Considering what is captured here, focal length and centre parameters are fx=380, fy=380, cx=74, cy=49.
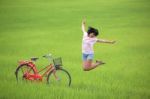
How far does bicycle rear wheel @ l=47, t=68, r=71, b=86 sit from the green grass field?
0.56 ft

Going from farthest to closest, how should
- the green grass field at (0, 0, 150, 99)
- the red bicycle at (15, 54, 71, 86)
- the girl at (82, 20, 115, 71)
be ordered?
1. the girl at (82, 20, 115, 71)
2. the red bicycle at (15, 54, 71, 86)
3. the green grass field at (0, 0, 150, 99)

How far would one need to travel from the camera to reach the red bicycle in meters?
9.02

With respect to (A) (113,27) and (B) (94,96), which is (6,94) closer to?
(B) (94,96)

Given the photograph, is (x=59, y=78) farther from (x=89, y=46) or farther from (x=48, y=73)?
(x=89, y=46)

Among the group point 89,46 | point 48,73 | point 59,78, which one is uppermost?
point 89,46

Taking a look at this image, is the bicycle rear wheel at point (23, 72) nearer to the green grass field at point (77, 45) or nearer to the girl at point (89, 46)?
the green grass field at point (77, 45)

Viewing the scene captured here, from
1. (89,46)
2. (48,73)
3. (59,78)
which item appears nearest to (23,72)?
(48,73)

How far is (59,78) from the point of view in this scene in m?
9.12

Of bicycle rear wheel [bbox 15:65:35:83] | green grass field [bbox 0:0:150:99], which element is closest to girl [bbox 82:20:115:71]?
green grass field [bbox 0:0:150:99]

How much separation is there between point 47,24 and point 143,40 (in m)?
7.58

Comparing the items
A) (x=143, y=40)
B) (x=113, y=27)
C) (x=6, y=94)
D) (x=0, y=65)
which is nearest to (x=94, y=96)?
(x=6, y=94)

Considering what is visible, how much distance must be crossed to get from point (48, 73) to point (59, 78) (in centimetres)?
29

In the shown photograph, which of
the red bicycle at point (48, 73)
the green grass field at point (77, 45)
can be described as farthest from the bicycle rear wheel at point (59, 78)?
the green grass field at point (77, 45)

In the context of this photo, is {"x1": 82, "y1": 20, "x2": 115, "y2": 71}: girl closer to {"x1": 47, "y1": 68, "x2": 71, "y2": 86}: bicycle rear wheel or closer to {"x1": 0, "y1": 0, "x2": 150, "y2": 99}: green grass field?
{"x1": 0, "y1": 0, "x2": 150, "y2": 99}: green grass field
